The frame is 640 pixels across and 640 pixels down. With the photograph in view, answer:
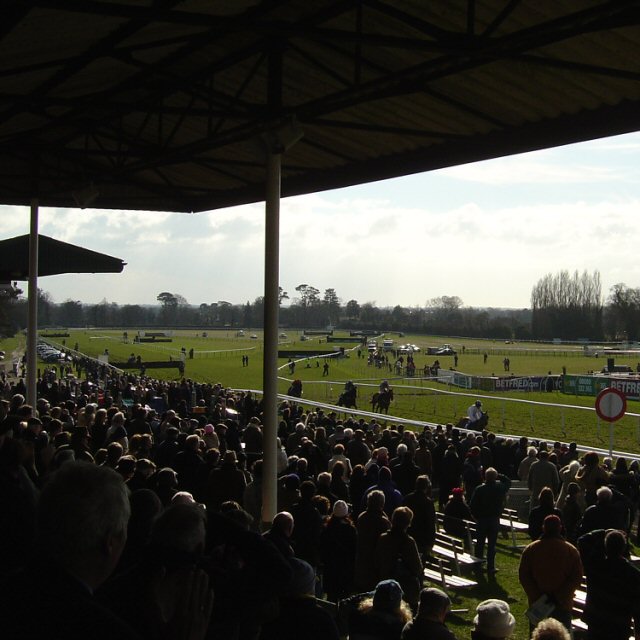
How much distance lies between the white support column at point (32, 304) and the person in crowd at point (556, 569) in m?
8.56

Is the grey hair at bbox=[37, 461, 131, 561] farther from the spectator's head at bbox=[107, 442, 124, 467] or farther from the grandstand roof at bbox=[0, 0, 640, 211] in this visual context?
the spectator's head at bbox=[107, 442, 124, 467]

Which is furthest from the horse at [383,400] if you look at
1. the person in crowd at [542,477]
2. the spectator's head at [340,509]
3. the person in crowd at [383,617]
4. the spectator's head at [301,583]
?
the spectator's head at [301,583]

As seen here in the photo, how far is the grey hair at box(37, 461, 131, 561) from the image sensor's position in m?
1.38

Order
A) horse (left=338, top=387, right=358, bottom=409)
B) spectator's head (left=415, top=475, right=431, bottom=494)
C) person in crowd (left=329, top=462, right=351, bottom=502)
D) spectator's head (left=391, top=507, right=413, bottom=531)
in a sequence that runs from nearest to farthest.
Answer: spectator's head (left=391, top=507, right=413, bottom=531), spectator's head (left=415, top=475, right=431, bottom=494), person in crowd (left=329, top=462, right=351, bottom=502), horse (left=338, top=387, right=358, bottom=409)

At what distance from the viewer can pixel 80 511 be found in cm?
142

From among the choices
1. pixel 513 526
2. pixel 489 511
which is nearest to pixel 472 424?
pixel 513 526

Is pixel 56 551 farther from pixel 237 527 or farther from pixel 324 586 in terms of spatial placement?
pixel 324 586

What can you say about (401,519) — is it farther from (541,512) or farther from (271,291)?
(271,291)

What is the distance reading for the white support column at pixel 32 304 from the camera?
11586 mm

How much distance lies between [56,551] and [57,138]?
1069 centimetres

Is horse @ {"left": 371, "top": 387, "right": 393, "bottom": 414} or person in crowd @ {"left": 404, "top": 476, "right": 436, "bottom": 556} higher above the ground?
person in crowd @ {"left": 404, "top": 476, "right": 436, "bottom": 556}

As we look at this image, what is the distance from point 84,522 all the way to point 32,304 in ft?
36.9

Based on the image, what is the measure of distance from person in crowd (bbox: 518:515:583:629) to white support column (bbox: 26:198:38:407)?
28.1 feet

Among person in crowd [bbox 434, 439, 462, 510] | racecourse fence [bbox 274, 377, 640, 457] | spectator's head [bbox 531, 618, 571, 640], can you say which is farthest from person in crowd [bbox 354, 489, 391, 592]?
racecourse fence [bbox 274, 377, 640, 457]
